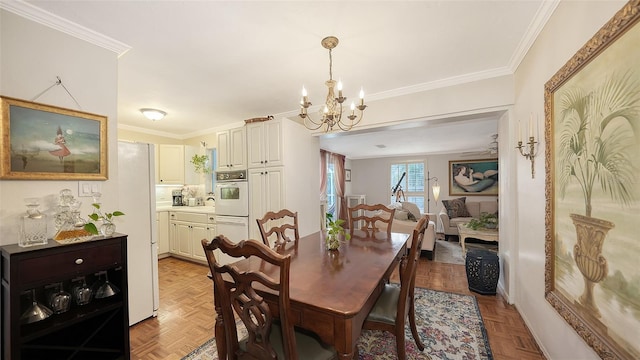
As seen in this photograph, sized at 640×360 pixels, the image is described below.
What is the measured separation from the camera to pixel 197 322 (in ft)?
7.46

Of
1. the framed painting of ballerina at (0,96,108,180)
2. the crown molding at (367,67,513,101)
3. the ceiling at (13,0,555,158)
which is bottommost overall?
the framed painting of ballerina at (0,96,108,180)

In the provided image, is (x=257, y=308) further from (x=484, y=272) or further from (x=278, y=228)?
(x=484, y=272)

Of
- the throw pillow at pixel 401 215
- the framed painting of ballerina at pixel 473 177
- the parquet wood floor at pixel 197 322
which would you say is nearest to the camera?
the parquet wood floor at pixel 197 322

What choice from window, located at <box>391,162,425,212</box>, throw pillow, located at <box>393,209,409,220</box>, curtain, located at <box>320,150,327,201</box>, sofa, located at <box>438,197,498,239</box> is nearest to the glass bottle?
throw pillow, located at <box>393,209,409,220</box>

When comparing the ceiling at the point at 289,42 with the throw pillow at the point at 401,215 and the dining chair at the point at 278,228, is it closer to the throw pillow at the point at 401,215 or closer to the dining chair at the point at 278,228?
the dining chair at the point at 278,228

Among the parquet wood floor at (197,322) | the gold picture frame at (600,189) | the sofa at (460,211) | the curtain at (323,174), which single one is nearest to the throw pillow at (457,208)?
the sofa at (460,211)

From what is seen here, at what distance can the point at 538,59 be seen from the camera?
1.78 meters

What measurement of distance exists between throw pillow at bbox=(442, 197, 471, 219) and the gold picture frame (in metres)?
4.94

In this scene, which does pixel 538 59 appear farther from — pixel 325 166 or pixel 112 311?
pixel 325 166

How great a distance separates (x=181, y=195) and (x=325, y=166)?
3622mm

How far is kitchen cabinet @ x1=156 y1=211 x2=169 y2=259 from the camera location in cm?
421

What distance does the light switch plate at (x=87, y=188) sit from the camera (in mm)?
1723

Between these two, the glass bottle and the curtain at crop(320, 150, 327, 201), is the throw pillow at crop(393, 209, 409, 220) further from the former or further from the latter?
the glass bottle

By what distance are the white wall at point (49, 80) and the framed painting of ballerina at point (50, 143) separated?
2.2 inches
